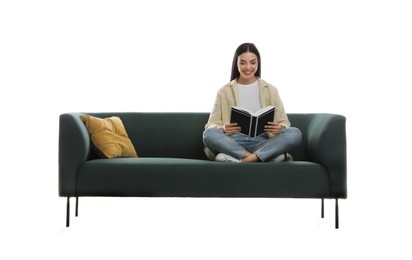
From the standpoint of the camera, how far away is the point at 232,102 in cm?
543

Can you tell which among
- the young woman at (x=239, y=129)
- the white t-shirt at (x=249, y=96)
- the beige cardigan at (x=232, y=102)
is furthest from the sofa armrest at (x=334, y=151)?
the white t-shirt at (x=249, y=96)

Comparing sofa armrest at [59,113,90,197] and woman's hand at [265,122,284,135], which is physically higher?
woman's hand at [265,122,284,135]

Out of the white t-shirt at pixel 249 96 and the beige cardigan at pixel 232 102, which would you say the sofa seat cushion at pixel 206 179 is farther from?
the white t-shirt at pixel 249 96

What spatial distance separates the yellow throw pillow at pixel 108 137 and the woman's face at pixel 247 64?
3.23 feet

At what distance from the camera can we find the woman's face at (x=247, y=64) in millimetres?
5430

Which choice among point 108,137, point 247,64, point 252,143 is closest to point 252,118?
point 252,143

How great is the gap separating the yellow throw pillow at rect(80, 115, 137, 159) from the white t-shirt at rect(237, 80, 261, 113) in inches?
34.6

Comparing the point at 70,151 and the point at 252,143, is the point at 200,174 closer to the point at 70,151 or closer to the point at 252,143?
the point at 252,143

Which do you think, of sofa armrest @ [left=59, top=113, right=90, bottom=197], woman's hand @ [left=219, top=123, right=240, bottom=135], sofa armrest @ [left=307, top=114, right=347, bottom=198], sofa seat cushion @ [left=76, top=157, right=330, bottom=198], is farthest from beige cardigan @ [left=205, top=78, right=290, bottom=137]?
sofa armrest @ [left=59, top=113, right=90, bottom=197]

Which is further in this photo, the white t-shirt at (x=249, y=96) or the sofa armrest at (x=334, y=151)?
the white t-shirt at (x=249, y=96)

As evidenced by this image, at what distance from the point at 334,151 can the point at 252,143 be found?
0.57 meters

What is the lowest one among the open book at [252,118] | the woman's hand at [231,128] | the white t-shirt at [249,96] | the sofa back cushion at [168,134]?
the sofa back cushion at [168,134]

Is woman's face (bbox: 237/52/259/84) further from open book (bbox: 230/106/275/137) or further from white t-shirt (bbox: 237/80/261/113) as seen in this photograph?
open book (bbox: 230/106/275/137)

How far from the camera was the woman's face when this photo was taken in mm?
5430
